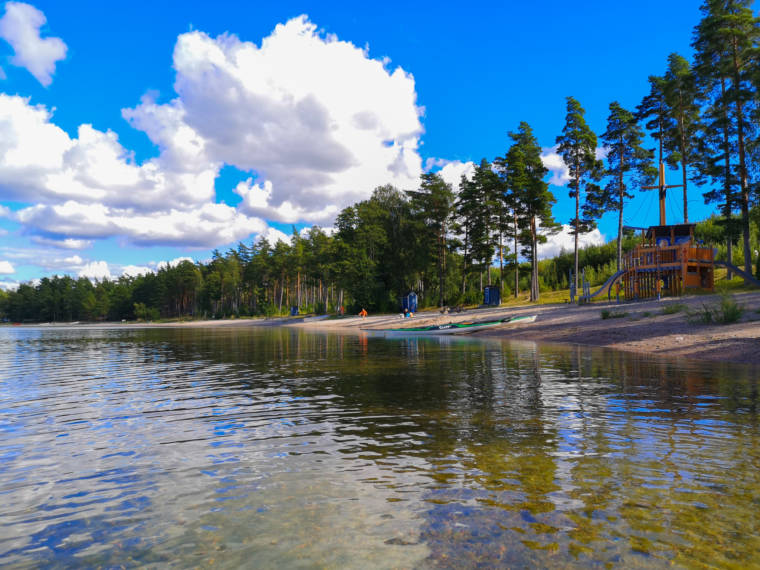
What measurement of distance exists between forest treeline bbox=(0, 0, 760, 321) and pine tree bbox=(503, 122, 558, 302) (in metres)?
0.14

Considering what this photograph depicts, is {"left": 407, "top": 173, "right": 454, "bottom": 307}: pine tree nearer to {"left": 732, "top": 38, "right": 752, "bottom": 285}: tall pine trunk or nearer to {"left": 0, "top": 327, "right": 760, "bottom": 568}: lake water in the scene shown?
{"left": 732, "top": 38, "right": 752, "bottom": 285}: tall pine trunk

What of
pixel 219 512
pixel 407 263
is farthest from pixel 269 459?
pixel 407 263

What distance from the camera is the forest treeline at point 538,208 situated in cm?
3434

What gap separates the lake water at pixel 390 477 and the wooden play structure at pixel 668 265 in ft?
87.3

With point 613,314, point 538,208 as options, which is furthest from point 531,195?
point 613,314

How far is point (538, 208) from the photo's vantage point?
54.3m

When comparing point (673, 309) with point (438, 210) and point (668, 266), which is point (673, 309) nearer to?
point (668, 266)

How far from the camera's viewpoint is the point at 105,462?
7492mm

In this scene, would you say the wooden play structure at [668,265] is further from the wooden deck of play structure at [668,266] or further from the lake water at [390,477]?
the lake water at [390,477]

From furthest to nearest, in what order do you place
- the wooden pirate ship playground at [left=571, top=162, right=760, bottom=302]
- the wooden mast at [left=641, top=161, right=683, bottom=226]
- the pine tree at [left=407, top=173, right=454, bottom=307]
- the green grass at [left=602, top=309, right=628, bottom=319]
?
the pine tree at [left=407, top=173, right=454, bottom=307] < the wooden mast at [left=641, top=161, right=683, bottom=226] < the wooden pirate ship playground at [left=571, top=162, right=760, bottom=302] < the green grass at [left=602, top=309, right=628, bottom=319]

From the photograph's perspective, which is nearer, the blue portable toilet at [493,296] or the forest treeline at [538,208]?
the forest treeline at [538,208]

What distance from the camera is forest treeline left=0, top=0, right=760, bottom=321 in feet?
113

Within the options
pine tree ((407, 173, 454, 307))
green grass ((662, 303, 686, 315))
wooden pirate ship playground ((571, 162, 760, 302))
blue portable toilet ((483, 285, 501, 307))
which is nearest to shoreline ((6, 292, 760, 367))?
green grass ((662, 303, 686, 315))

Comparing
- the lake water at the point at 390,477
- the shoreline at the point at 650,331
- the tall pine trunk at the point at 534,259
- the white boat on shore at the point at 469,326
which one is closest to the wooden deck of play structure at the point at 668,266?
the shoreline at the point at 650,331
